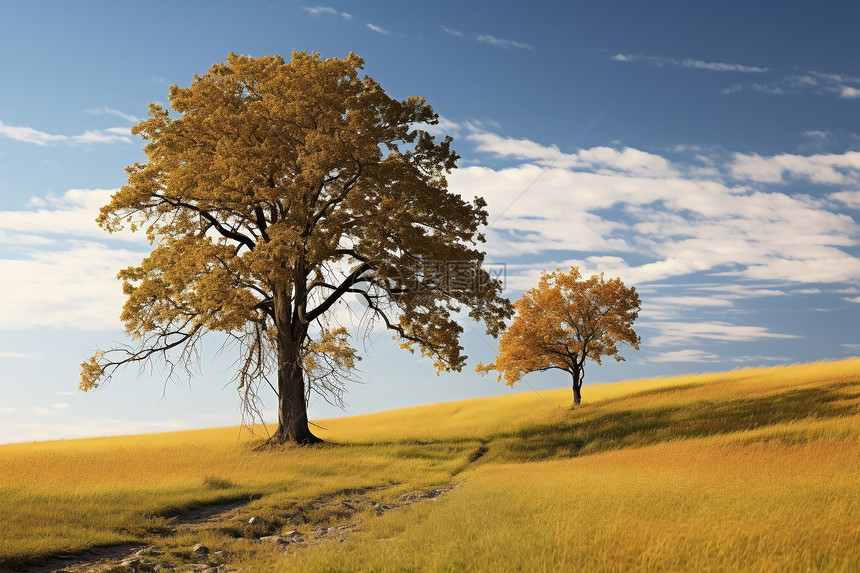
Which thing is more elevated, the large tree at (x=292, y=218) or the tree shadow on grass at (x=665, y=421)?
the large tree at (x=292, y=218)

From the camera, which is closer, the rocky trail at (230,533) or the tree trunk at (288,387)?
the rocky trail at (230,533)

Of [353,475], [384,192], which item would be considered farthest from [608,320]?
[353,475]

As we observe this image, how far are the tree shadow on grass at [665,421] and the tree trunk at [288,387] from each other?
8852 mm

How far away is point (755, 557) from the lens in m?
8.00

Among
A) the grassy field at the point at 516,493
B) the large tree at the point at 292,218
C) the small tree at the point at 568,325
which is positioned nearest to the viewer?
the grassy field at the point at 516,493

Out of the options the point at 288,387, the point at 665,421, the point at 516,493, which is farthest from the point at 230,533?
the point at 665,421

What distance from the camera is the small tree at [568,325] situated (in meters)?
39.3

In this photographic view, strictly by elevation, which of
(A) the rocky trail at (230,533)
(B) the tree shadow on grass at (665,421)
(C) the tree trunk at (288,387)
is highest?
(C) the tree trunk at (288,387)

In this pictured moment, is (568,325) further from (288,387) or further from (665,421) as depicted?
(288,387)

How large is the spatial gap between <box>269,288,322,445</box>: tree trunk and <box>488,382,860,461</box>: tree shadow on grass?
885 centimetres

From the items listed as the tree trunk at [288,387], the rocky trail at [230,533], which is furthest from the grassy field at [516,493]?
the tree trunk at [288,387]

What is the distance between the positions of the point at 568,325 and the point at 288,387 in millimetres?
19068

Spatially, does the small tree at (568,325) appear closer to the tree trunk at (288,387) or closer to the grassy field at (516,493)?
the grassy field at (516,493)

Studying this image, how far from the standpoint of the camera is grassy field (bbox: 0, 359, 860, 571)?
28.4 ft
